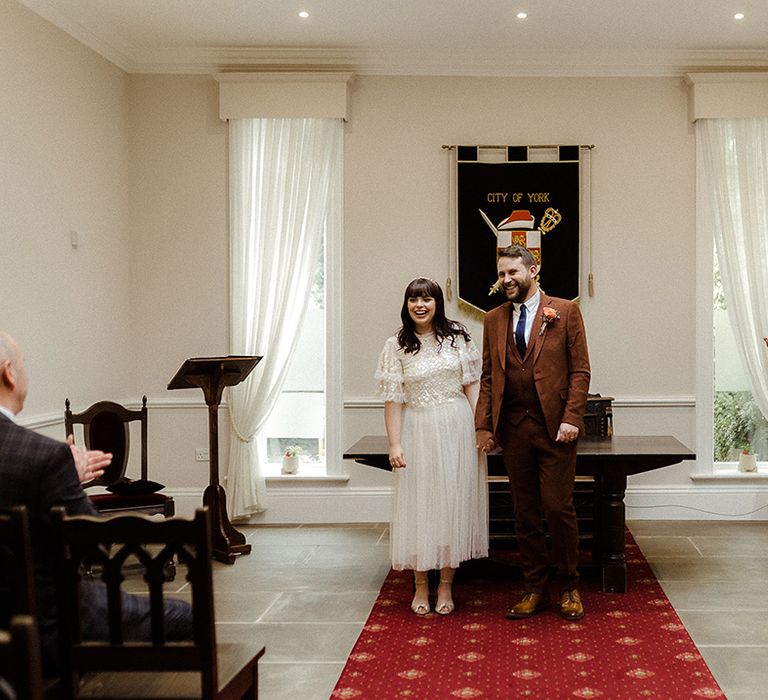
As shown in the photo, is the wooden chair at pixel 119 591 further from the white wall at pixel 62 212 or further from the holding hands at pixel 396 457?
the white wall at pixel 62 212

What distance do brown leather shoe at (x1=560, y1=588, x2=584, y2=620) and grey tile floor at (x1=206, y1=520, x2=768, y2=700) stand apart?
0.50m

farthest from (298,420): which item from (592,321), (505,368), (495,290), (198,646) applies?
(198,646)

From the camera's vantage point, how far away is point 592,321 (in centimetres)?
677

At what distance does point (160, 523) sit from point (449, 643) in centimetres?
226

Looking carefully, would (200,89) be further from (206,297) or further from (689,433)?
(689,433)

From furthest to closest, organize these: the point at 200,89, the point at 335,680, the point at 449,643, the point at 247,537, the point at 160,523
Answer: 1. the point at 200,89
2. the point at 247,537
3. the point at 449,643
4. the point at 335,680
5. the point at 160,523

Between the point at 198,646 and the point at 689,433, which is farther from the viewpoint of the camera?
the point at 689,433

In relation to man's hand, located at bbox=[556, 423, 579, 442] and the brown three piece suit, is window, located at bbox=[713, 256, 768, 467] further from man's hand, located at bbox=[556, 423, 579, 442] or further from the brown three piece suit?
man's hand, located at bbox=[556, 423, 579, 442]

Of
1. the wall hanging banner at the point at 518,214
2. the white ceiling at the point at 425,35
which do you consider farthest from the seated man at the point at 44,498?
the wall hanging banner at the point at 518,214

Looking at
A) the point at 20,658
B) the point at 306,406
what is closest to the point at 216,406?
the point at 306,406

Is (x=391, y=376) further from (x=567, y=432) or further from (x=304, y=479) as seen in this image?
(x=304, y=479)

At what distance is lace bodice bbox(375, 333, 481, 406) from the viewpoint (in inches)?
176

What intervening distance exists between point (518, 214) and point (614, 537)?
2.76 metres

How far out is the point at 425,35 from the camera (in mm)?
6332
